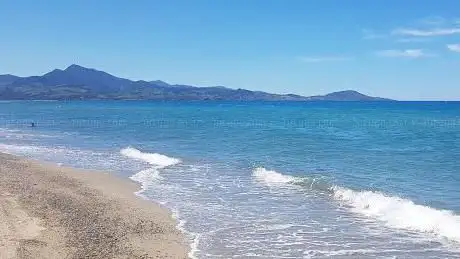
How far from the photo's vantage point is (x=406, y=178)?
26.5 m

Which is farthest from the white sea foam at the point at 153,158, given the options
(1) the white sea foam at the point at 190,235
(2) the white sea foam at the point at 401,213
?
(1) the white sea foam at the point at 190,235

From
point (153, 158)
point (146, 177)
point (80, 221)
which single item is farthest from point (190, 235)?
point (153, 158)

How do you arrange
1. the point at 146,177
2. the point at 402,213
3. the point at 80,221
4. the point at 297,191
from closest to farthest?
the point at 80,221
the point at 402,213
the point at 297,191
the point at 146,177

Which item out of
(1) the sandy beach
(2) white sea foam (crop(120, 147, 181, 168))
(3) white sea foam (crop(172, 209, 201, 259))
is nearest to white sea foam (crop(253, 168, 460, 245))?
(3) white sea foam (crop(172, 209, 201, 259))

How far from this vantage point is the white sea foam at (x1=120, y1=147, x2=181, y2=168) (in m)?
32.7

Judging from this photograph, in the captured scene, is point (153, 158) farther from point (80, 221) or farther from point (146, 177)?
point (80, 221)

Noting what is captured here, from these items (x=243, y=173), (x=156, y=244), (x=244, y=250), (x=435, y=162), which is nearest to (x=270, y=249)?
(x=244, y=250)

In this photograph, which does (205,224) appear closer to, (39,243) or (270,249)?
(270,249)

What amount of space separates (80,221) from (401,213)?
11.0 metres

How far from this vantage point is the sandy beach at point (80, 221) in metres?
13.3

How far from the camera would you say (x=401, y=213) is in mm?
18375

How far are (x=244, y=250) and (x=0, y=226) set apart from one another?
22.8ft

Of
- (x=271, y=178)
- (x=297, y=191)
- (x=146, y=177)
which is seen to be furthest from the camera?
(x=146, y=177)

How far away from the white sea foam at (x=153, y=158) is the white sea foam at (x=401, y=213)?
41.4ft
